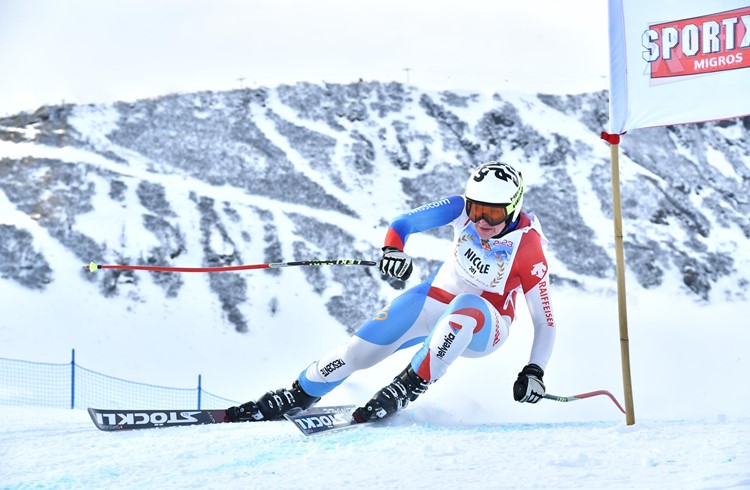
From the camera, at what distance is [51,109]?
3697cm

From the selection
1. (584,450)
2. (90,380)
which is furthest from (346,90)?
(584,450)

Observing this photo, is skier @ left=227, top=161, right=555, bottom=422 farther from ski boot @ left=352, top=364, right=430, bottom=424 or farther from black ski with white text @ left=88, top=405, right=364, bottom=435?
black ski with white text @ left=88, top=405, right=364, bottom=435

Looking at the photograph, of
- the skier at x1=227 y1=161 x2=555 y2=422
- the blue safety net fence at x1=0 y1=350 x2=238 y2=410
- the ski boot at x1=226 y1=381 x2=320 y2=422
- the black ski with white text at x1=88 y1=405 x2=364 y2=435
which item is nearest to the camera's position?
the black ski with white text at x1=88 y1=405 x2=364 y2=435

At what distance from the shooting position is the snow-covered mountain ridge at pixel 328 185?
29.2 m

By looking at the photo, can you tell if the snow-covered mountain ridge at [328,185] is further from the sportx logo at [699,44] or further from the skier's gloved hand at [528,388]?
the sportx logo at [699,44]

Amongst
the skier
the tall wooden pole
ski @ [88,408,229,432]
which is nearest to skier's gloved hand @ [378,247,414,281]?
the skier

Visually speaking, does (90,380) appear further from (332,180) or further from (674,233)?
(674,233)

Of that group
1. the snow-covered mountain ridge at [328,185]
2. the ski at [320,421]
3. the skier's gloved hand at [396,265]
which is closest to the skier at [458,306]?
the skier's gloved hand at [396,265]

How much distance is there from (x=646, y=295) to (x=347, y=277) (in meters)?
11.7

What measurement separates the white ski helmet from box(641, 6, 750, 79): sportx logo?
1145mm

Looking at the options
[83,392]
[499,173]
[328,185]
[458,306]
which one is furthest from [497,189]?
[328,185]

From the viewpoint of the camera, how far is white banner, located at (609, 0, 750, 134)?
517 centimetres

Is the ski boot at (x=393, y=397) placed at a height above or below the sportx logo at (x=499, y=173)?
below

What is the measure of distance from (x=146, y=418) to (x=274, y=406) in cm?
90
